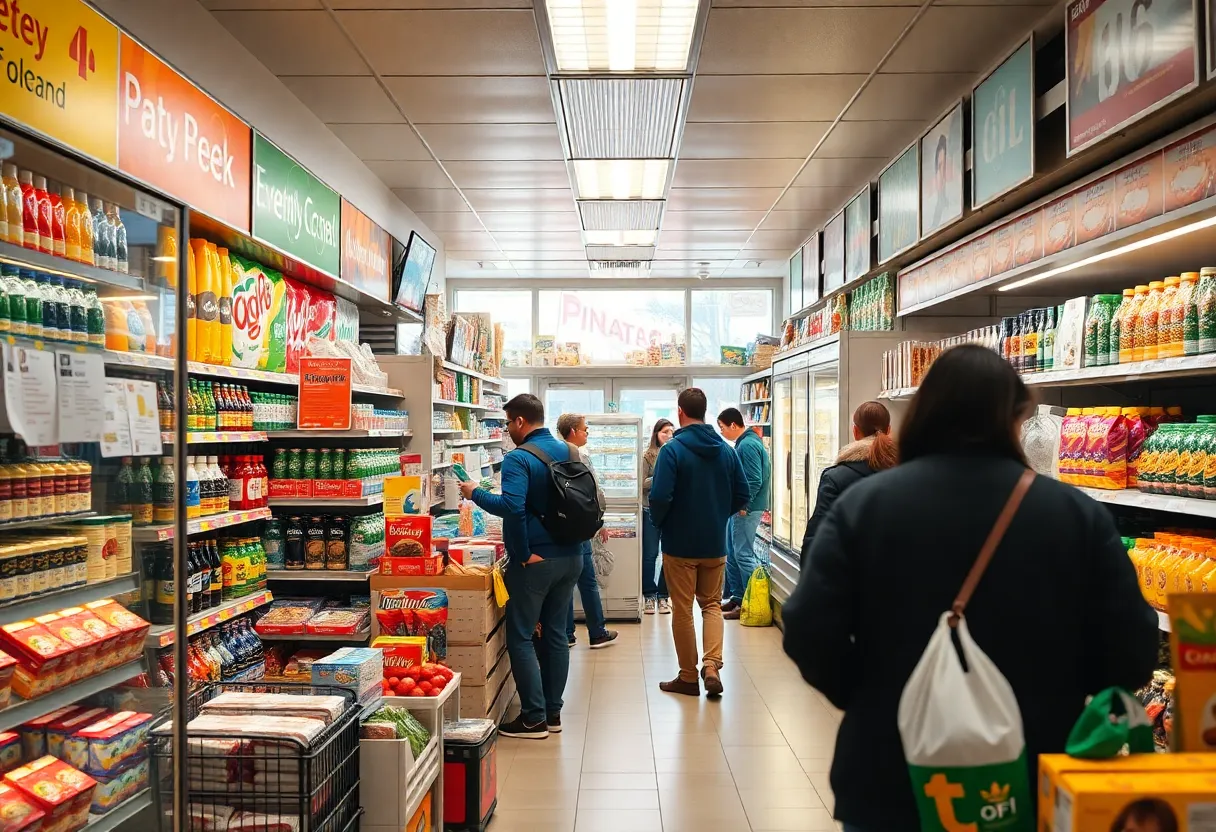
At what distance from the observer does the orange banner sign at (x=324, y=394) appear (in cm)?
490

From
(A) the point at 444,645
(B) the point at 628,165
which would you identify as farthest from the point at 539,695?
(B) the point at 628,165

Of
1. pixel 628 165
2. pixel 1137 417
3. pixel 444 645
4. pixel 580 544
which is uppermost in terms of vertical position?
pixel 628 165

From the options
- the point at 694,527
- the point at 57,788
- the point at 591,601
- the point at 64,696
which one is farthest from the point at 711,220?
the point at 57,788

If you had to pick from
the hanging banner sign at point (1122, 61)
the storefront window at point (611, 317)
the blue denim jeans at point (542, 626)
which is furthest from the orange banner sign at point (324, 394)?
the storefront window at point (611, 317)

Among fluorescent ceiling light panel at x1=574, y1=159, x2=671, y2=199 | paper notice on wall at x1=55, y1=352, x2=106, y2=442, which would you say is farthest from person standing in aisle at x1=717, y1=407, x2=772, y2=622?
paper notice on wall at x1=55, y1=352, x2=106, y2=442

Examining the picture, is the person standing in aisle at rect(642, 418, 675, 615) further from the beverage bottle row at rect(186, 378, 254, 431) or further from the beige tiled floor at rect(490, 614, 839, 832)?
the beverage bottle row at rect(186, 378, 254, 431)

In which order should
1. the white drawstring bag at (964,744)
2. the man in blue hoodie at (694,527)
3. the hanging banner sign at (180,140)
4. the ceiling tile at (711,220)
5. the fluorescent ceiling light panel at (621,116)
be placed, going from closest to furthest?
the white drawstring bag at (964,744) < the hanging banner sign at (180,140) < the fluorescent ceiling light panel at (621,116) < the man in blue hoodie at (694,527) < the ceiling tile at (711,220)

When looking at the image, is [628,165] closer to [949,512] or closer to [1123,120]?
[1123,120]

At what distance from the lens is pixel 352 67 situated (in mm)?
4953

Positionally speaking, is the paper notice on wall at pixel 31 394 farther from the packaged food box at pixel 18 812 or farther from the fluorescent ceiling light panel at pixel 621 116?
the fluorescent ceiling light panel at pixel 621 116

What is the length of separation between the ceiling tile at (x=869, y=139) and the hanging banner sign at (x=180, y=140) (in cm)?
368

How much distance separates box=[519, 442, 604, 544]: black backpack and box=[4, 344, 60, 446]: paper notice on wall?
3174mm

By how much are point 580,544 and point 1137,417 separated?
9.32ft

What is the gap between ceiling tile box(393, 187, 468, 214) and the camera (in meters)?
7.62
